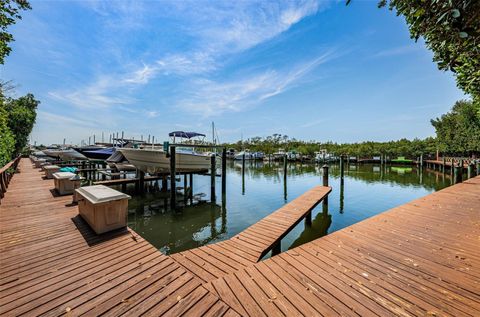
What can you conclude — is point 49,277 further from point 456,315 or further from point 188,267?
point 456,315

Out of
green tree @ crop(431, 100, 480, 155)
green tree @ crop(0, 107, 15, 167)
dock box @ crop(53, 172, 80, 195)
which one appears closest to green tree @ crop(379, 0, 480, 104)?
dock box @ crop(53, 172, 80, 195)

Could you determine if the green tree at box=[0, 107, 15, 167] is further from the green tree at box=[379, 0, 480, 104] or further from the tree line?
the green tree at box=[379, 0, 480, 104]

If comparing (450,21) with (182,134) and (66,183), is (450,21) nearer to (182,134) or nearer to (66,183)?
(66,183)

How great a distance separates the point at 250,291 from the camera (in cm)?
271

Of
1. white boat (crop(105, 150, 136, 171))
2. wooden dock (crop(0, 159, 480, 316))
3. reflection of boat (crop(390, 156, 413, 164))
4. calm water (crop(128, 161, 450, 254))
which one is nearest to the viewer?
wooden dock (crop(0, 159, 480, 316))

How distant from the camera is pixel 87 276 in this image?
270 cm

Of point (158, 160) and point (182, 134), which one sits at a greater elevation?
point (182, 134)

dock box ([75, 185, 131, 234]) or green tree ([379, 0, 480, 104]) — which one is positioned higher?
green tree ([379, 0, 480, 104])

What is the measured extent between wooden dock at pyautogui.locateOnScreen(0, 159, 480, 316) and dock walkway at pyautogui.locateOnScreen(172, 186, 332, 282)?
53mm

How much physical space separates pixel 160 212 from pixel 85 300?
26.5ft

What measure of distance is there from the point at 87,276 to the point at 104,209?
63.3 inches

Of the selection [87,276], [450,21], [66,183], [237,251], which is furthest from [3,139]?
[450,21]

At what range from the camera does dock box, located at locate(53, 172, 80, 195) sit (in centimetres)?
684

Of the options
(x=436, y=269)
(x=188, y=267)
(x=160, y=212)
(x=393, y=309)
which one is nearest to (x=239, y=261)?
(x=188, y=267)
